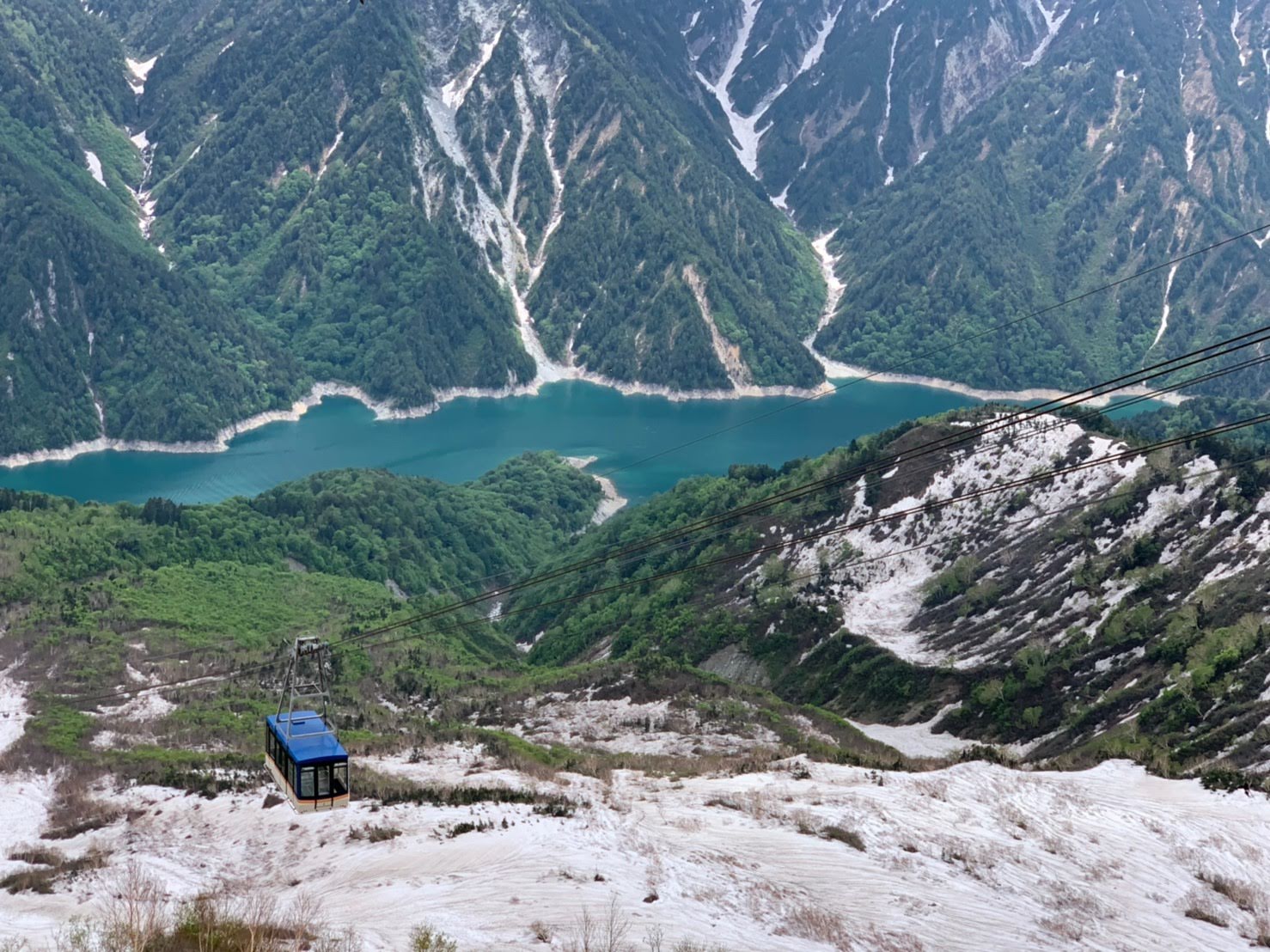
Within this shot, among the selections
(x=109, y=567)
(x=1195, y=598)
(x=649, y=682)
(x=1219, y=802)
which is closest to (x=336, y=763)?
(x=1219, y=802)

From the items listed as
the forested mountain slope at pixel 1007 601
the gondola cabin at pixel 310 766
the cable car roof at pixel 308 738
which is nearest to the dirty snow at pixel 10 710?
the cable car roof at pixel 308 738

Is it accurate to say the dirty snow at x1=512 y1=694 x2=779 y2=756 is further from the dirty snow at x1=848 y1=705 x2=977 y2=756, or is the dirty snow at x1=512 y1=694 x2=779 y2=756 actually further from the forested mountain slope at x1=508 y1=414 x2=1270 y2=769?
the forested mountain slope at x1=508 y1=414 x2=1270 y2=769

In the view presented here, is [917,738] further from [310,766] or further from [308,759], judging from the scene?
[308,759]

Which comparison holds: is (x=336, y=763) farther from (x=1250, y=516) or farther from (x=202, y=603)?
(x=202, y=603)

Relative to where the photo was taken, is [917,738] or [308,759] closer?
[308,759]

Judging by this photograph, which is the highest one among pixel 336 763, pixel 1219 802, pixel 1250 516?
pixel 1250 516

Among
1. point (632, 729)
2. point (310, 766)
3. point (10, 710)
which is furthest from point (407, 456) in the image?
point (310, 766)

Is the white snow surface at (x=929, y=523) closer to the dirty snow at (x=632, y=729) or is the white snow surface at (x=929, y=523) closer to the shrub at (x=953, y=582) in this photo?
the shrub at (x=953, y=582)
